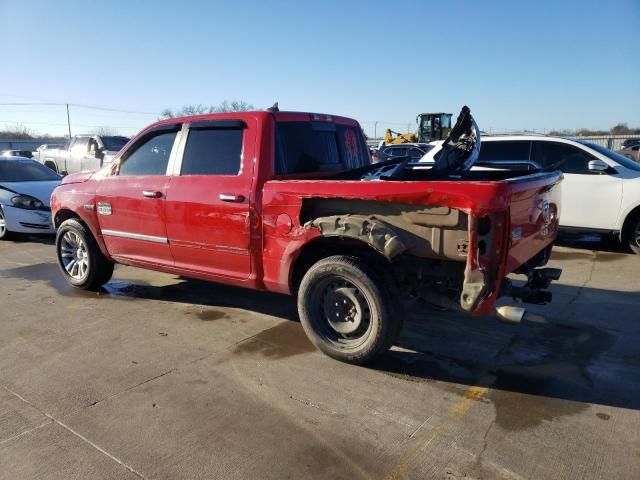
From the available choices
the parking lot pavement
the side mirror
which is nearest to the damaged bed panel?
the parking lot pavement

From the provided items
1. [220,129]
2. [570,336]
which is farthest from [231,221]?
[570,336]

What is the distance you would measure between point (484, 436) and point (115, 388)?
8.29 ft

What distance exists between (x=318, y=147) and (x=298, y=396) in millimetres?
2369

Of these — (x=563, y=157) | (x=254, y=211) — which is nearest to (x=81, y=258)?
(x=254, y=211)

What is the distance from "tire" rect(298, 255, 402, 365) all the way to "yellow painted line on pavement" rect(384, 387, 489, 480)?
0.65 metres

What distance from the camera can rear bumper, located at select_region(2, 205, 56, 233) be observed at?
8945 mm

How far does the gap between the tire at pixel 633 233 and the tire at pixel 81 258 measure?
7.58m

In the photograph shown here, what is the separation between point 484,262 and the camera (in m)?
3.12

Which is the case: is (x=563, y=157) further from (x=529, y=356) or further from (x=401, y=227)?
(x=401, y=227)

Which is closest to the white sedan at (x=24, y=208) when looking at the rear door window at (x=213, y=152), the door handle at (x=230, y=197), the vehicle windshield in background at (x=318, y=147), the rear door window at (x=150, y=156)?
the rear door window at (x=150, y=156)

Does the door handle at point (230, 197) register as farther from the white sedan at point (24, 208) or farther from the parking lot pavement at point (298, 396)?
the white sedan at point (24, 208)

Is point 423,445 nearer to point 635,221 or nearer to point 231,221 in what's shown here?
point 231,221

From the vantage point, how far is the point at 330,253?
161 inches

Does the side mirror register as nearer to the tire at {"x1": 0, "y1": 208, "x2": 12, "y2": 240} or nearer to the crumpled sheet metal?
the crumpled sheet metal
